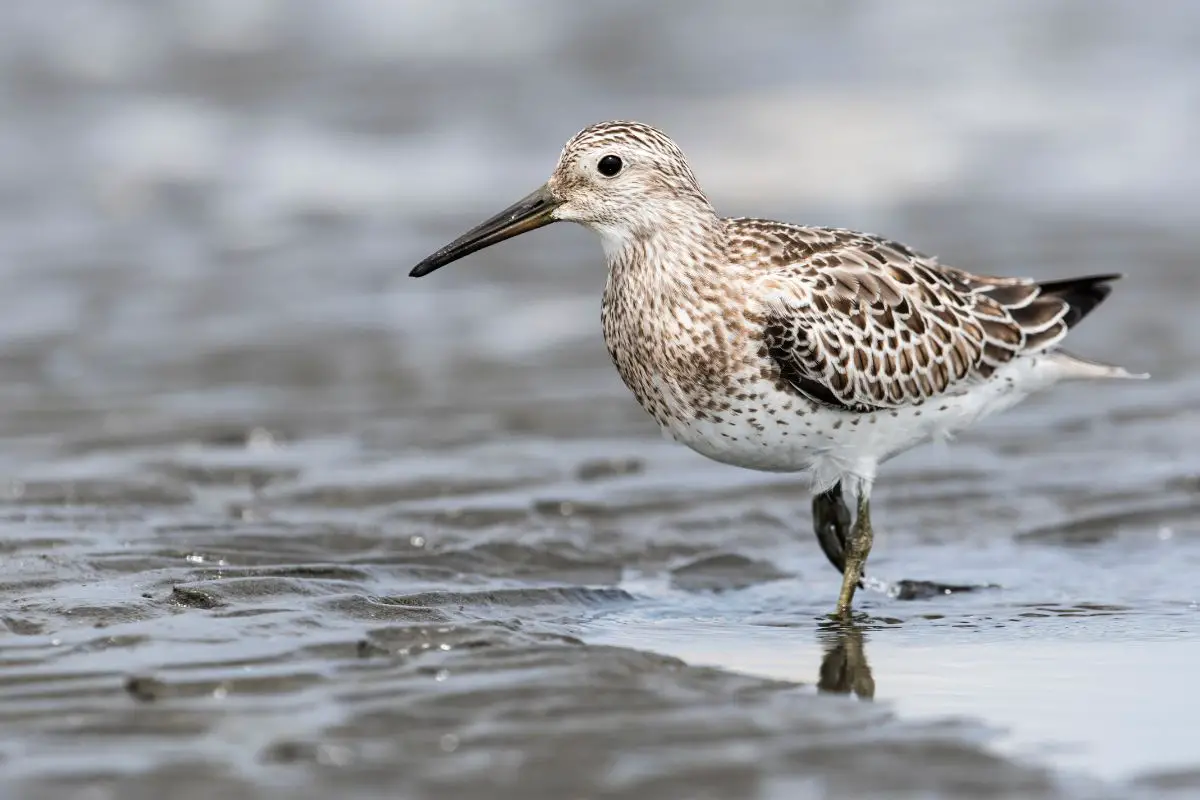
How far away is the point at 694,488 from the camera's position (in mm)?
10945

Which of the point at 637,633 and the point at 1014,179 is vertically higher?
the point at 1014,179

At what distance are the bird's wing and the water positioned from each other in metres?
1.07

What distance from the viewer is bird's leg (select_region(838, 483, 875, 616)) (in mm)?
8703

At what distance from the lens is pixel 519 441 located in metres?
11.8

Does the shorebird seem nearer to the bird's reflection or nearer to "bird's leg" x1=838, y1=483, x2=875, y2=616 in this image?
"bird's leg" x1=838, y1=483, x2=875, y2=616

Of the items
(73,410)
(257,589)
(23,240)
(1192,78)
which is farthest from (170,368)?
(1192,78)

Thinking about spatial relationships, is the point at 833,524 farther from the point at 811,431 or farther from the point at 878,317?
the point at 878,317

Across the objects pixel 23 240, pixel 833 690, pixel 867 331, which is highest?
pixel 23 240

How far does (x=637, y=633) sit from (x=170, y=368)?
6.23 metres

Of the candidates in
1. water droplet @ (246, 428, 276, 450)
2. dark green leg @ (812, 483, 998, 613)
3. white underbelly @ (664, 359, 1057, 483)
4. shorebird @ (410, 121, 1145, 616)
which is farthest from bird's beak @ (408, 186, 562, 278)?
water droplet @ (246, 428, 276, 450)

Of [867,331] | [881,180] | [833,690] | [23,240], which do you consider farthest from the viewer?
[881,180]

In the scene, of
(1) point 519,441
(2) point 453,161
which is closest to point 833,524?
(1) point 519,441

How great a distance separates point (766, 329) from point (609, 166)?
1.11 meters

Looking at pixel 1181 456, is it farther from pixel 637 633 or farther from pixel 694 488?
pixel 637 633
